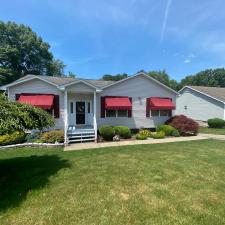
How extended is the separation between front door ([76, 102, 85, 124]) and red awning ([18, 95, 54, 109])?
7.58 feet

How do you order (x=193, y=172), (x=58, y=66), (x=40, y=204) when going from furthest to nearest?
(x=58, y=66), (x=193, y=172), (x=40, y=204)

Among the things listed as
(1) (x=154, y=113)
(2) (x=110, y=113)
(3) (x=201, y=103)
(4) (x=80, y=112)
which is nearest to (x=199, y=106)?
(3) (x=201, y=103)

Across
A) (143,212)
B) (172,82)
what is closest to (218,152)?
(143,212)

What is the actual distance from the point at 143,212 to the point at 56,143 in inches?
345

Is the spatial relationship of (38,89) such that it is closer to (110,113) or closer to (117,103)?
(110,113)

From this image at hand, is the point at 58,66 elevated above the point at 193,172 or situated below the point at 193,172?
above

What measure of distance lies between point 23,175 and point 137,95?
12.5 metres

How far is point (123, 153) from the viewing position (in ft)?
32.2

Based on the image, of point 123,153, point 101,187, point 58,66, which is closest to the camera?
point 101,187

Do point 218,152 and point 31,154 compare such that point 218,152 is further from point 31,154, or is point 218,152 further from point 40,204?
point 31,154

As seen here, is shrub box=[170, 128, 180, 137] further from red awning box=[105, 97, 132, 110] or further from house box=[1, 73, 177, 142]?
red awning box=[105, 97, 132, 110]

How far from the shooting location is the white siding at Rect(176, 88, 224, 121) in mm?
23580

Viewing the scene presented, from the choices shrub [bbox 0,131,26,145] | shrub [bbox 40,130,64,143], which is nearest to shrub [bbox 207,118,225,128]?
shrub [bbox 40,130,64,143]

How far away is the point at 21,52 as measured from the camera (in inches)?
1471
